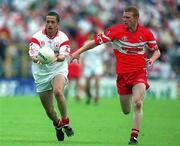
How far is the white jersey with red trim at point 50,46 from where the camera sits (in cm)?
1551

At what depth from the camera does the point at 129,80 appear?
15.8 meters

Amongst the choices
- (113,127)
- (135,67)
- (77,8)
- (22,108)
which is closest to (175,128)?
(113,127)

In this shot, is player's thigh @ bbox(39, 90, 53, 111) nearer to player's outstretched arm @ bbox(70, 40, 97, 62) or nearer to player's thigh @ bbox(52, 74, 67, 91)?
player's thigh @ bbox(52, 74, 67, 91)

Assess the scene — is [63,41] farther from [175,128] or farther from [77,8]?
[77,8]

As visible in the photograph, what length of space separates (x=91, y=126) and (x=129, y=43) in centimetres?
472

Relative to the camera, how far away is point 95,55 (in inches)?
1219

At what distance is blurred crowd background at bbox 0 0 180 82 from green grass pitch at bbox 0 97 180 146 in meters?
5.72

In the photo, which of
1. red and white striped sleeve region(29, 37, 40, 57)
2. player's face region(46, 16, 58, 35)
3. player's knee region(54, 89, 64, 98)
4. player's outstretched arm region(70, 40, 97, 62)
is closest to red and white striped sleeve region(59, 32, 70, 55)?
player's outstretched arm region(70, 40, 97, 62)

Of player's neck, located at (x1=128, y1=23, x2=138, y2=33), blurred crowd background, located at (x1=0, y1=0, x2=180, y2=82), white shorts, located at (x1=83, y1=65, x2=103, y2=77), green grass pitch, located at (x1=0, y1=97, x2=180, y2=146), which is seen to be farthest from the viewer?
blurred crowd background, located at (x1=0, y1=0, x2=180, y2=82)

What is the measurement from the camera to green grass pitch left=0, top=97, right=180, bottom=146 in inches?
620

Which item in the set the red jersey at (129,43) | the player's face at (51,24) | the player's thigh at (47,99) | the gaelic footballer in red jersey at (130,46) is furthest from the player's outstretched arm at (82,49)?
the player's thigh at (47,99)

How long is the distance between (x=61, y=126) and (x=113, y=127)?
13.7 ft

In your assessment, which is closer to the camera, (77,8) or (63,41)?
(63,41)

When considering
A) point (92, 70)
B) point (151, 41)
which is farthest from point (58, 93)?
point (92, 70)
